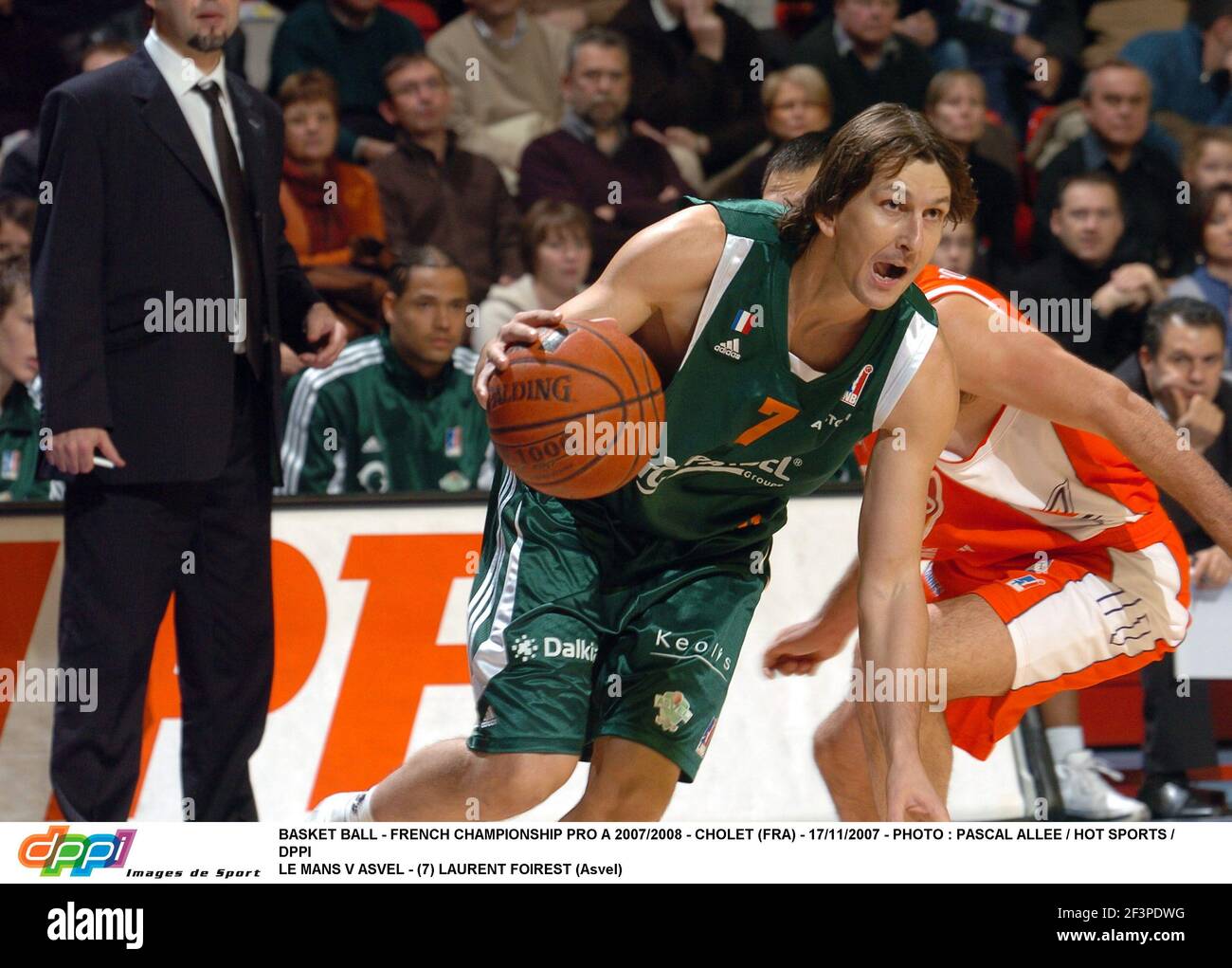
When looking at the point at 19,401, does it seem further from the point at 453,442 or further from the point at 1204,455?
the point at 1204,455

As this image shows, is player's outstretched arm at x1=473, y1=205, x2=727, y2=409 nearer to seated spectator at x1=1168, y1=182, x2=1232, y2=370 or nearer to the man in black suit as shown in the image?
the man in black suit

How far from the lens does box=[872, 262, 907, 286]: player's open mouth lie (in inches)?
113

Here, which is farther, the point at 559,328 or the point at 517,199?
the point at 517,199

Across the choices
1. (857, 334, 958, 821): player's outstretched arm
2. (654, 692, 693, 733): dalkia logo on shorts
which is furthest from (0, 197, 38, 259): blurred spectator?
(857, 334, 958, 821): player's outstretched arm

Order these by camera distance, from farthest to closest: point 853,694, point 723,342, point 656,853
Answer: point 853,694, point 723,342, point 656,853

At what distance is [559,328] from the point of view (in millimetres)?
2885

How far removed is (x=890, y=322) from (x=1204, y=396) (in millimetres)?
2358

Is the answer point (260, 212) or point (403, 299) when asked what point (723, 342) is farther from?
point (403, 299)

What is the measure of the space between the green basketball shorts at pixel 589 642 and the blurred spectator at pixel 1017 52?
400cm

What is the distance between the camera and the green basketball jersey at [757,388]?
3.03 meters

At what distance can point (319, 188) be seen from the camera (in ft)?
18.6

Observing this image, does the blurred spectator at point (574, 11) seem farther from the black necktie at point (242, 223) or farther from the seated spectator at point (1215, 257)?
the black necktie at point (242, 223)

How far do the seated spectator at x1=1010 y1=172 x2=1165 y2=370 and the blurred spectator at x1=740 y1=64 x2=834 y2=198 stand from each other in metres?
0.97

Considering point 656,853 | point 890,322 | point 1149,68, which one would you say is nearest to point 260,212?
point 890,322
